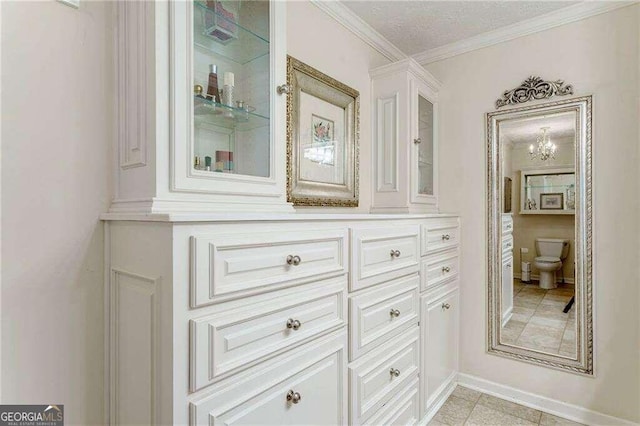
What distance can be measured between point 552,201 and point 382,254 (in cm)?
136

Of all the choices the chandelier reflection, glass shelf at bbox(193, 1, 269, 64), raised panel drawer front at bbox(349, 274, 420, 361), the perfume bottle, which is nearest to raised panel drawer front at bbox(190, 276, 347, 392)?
raised panel drawer front at bbox(349, 274, 420, 361)

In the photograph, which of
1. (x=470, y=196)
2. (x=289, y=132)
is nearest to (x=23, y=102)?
(x=289, y=132)

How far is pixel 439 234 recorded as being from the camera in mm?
2121

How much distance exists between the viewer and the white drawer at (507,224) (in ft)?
7.66

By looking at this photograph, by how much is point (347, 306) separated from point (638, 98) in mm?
2005

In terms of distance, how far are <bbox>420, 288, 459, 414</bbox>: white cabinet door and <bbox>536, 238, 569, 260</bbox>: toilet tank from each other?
0.60 m

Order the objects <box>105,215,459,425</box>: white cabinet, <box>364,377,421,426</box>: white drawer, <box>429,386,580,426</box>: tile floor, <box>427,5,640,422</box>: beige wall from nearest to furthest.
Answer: <box>105,215,459,425</box>: white cabinet, <box>364,377,421,426</box>: white drawer, <box>427,5,640,422</box>: beige wall, <box>429,386,580,426</box>: tile floor

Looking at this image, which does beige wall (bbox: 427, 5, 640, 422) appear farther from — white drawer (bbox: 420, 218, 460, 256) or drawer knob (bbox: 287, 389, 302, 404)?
drawer knob (bbox: 287, 389, 302, 404)

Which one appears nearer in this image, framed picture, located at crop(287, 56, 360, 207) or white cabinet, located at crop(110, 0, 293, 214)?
white cabinet, located at crop(110, 0, 293, 214)

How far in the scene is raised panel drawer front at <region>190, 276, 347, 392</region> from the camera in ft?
2.93

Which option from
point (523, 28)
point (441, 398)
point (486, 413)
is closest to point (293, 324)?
point (441, 398)

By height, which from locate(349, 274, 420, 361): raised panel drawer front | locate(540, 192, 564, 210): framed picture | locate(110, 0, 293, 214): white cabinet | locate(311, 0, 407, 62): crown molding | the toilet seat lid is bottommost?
locate(349, 274, 420, 361): raised panel drawer front

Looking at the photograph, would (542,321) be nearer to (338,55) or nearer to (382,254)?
(382,254)

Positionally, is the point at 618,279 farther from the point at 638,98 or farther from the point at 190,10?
the point at 190,10
